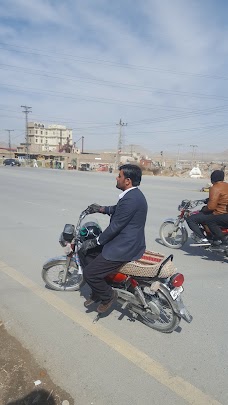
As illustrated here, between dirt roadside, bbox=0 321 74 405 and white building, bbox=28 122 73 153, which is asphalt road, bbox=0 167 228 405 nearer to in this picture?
dirt roadside, bbox=0 321 74 405

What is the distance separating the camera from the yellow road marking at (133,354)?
97.8 inches

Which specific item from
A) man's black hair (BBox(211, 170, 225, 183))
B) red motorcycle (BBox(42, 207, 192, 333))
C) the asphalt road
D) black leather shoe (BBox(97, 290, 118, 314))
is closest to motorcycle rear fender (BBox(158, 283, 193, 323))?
red motorcycle (BBox(42, 207, 192, 333))

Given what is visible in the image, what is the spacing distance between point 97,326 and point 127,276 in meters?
0.65

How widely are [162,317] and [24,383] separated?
1603mm

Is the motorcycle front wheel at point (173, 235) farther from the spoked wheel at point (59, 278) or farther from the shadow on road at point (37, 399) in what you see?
the shadow on road at point (37, 399)

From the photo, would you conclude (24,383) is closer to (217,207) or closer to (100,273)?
(100,273)

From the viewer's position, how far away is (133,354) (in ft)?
9.65

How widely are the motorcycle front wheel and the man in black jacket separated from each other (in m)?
3.34

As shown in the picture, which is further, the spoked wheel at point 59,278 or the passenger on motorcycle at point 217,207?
the passenger on motorcycle at point 217,207

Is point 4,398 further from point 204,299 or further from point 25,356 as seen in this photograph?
point 204,299

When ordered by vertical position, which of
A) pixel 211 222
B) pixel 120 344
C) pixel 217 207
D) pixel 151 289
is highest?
pixel 217 207

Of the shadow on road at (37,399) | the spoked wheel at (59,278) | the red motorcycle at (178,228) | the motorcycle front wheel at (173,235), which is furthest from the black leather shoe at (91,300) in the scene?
the motorcycle front wheel at (173,235)

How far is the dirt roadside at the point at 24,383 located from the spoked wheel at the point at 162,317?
1.29 metres

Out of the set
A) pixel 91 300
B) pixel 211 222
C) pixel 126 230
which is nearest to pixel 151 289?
pixel 126 230
